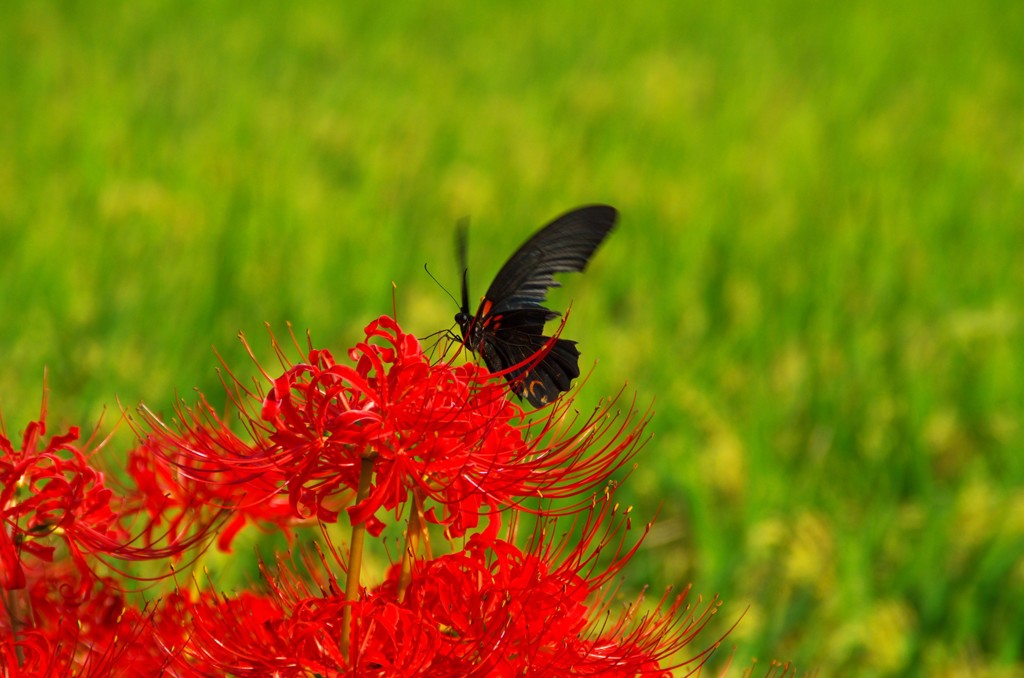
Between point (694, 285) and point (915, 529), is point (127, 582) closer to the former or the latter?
point (915, 529)

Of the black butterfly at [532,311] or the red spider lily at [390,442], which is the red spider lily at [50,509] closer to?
the red spider lily at [390,442]

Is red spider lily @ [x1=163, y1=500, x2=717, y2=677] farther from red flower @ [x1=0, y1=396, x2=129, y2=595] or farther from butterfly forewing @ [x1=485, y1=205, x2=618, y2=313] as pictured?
butterfly forewing @ [x1=485, y1=205, x2=618, y2=313]

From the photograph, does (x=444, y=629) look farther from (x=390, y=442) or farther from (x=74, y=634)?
(x=74, y=634)

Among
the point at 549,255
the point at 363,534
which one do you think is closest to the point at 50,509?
the point at 363,534

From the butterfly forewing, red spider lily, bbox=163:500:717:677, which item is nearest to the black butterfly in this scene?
the butterfly forewing

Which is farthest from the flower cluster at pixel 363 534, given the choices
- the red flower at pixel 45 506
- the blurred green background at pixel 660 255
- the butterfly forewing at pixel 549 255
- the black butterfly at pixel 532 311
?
the blurred green background at pixel 660 255
